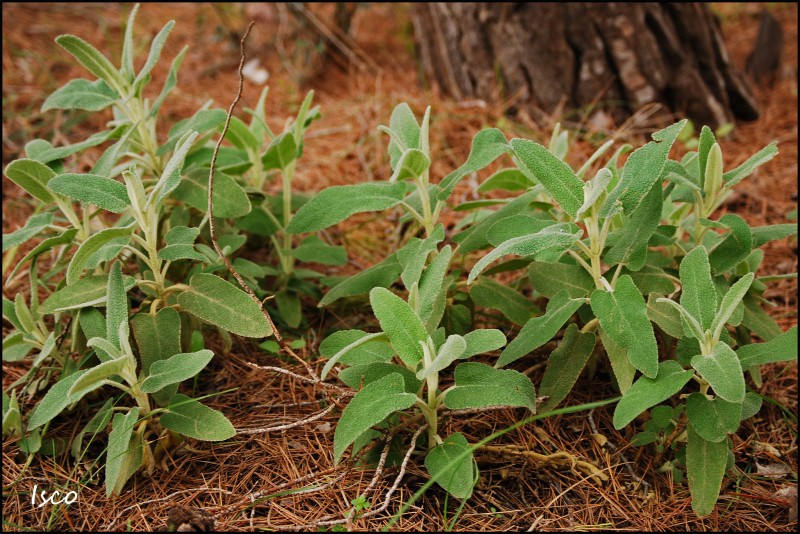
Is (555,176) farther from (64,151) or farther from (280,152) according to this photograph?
(64,151)

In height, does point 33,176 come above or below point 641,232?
above

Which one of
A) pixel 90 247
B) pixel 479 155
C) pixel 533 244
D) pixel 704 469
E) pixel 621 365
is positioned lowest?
pixel 704 469

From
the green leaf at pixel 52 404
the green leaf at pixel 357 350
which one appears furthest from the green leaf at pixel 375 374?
the green leaf at pixel 52 404

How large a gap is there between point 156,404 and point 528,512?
44.7 inches

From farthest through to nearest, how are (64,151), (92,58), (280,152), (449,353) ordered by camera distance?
(280,152)
(92,58)
(64,151)
(449,353)

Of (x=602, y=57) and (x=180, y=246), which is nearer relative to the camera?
(x=180, y=246)

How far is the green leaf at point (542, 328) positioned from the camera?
72.9 inches

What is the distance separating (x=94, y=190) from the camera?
1.94 meters

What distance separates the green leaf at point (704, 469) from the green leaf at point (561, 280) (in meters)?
0.50

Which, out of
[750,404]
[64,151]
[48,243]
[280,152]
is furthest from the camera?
[280,152]

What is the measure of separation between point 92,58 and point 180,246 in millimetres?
842

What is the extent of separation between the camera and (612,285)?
1.91 metres

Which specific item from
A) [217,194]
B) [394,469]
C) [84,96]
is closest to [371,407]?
[394,469]

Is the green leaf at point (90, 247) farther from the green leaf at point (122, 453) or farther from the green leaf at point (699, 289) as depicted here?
the green leaf at point (699, 289)
